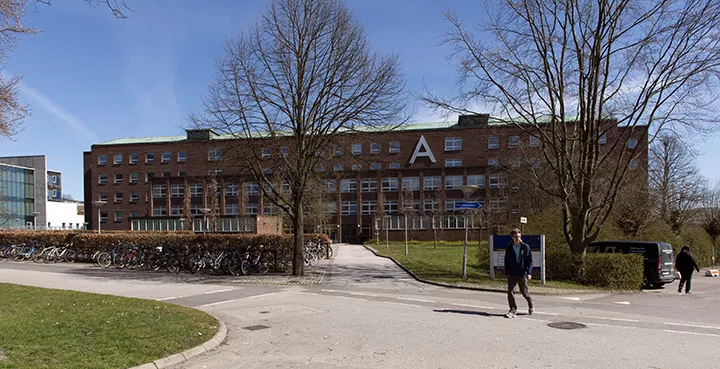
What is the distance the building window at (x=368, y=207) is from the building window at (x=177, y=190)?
84.5 ft

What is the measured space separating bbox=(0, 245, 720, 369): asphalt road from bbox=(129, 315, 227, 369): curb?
11 centimetres

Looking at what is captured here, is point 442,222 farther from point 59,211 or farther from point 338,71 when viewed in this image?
point 59,211

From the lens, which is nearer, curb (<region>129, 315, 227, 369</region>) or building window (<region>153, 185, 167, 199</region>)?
curb (<region>129, 315, 227, 369</region>)

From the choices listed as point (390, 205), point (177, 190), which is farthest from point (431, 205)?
point (177, 190)

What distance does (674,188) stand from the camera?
3941 centimetres

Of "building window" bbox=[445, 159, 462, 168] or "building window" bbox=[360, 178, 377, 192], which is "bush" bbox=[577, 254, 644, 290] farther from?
"building window" bbox=[445, 159, 462, 168]

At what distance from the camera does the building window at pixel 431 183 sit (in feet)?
223

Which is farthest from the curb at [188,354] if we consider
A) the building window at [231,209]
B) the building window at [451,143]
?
the building window at [231,209]

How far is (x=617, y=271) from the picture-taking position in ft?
57.1

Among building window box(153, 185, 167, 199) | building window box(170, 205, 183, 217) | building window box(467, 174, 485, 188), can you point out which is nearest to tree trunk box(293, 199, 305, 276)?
building window box(467, 174, 485, 188)

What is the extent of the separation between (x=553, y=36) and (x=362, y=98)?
763 centimetres

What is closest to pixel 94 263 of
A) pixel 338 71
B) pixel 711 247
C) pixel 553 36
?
pixel 338 71

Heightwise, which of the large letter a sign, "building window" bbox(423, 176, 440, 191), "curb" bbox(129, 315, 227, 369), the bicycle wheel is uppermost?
the large letter a sign

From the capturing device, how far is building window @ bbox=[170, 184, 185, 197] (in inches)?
2936
